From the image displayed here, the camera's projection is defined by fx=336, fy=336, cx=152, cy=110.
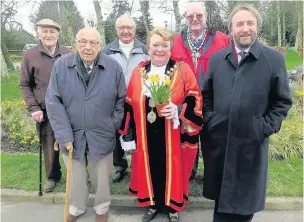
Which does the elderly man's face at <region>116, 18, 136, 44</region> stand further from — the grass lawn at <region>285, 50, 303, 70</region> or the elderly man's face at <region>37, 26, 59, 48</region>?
the grass lawn at <region>285, 50, 303, 70</region>

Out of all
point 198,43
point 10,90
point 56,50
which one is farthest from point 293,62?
point 56,50

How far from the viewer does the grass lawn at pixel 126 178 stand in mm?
4469

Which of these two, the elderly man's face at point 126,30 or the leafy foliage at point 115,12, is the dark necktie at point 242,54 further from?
A: the leafy foliage at point 115,12

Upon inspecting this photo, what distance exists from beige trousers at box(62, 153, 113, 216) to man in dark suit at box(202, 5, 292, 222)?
1152 millimetres

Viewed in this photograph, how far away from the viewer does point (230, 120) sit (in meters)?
3.04

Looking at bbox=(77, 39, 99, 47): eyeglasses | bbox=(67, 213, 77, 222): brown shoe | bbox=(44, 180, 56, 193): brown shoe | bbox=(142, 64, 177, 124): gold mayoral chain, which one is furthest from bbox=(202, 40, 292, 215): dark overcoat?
bbox=(44, 180, 56, 193): brown shoe

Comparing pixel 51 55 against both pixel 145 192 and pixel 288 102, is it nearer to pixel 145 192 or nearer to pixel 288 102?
pixel 145 192

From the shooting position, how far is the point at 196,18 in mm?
4020

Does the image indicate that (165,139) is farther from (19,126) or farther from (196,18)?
(19,126)

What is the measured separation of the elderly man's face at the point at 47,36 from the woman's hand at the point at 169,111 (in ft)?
6.04

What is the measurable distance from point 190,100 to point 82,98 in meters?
1.11

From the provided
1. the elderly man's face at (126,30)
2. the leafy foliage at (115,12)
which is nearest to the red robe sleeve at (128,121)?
the elderly man's face at (126,30)

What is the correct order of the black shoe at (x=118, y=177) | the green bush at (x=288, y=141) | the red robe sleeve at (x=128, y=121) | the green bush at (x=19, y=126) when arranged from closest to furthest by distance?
1. the red robe sleeve at (x=128, y=121)
2. the black shoe at (x=118, y=177)
3. the green bush at (x=288, y=141)
4. the green bush at (x=19, y=126)

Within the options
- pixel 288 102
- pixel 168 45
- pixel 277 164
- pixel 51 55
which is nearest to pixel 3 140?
pixel 51 55
